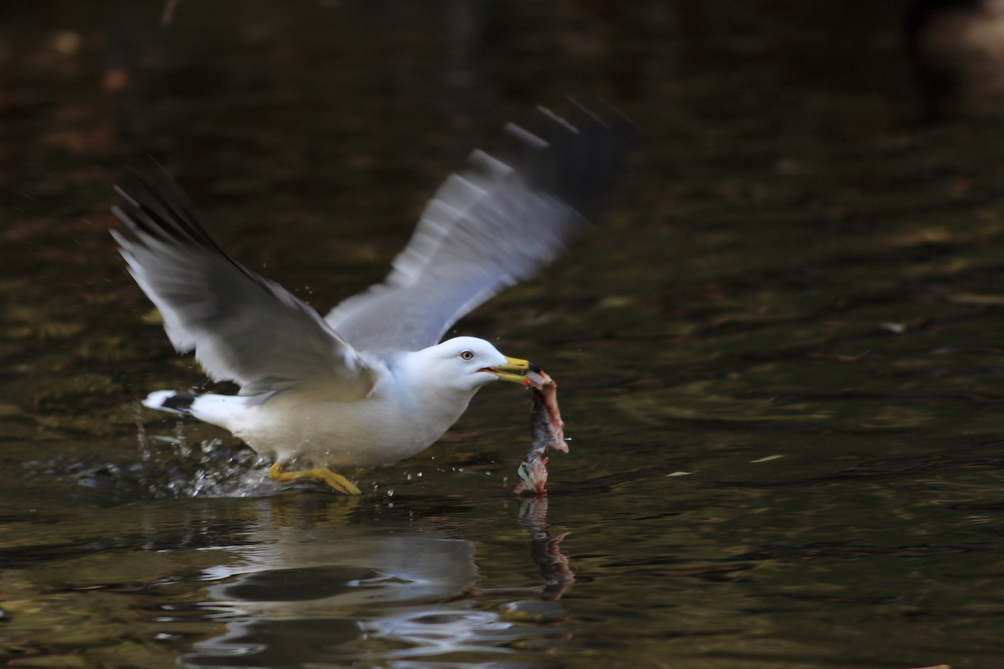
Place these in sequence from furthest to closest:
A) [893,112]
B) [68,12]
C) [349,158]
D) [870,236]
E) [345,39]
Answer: [68,12] < [345,39] < [893,112] < [349,158] < [870,236]

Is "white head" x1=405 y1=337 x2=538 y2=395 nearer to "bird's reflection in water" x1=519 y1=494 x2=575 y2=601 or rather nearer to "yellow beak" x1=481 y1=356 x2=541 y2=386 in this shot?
"yellow beak" x1=481 y1=356 x2=541 y2=386

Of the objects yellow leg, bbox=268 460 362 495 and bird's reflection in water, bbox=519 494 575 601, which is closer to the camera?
bird's reflection in water, bbox=519 494 575 601

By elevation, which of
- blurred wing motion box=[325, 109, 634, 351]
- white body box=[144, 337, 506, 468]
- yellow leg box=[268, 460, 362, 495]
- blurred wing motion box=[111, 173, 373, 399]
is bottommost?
yellow leg box=[268, 460, 362, 495]

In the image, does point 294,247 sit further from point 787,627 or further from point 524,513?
point 787,627

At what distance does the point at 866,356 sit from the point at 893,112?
7714 millimetres

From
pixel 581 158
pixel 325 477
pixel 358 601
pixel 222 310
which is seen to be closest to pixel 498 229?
pixel 581 158

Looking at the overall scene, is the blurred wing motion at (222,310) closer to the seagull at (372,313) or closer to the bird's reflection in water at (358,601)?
the seagull at (372,313)

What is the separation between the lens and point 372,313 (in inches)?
253

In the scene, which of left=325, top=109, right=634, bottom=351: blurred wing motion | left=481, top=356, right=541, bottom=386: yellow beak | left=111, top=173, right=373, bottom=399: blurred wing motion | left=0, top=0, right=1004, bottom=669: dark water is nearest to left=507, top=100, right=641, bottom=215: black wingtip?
left=325, top=109, right=634, bottom=351: blurred wing motion

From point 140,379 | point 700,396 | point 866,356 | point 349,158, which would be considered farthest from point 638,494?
point 349,158

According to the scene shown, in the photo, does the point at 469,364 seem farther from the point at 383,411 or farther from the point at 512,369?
the point at 383,411

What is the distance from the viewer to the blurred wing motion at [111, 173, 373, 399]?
15.1 ft

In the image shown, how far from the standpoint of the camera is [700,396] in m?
6.68

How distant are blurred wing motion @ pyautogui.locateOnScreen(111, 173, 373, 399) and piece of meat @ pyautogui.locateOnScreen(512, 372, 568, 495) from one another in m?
0.70
